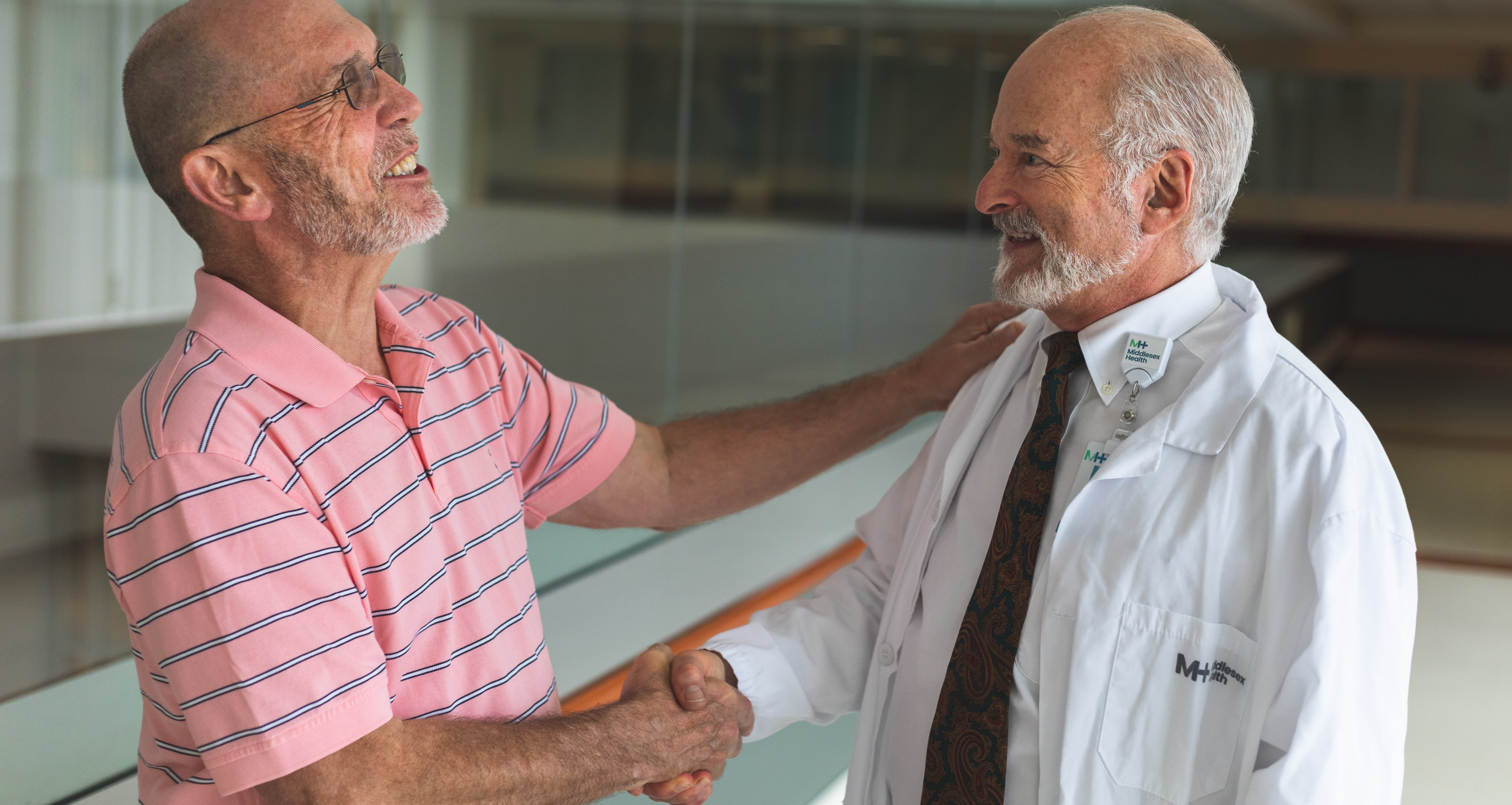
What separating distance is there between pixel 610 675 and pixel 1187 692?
2.51 m

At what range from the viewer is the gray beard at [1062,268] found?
1.77 metres

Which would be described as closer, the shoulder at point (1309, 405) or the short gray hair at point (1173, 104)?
the shoulder at point (1309, 405)

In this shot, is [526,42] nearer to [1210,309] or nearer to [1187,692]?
[1210,309]

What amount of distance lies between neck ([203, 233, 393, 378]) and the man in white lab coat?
2.29ft

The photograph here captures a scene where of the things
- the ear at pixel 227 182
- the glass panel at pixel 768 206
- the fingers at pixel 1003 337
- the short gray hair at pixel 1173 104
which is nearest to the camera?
the ear at pixel 227 182

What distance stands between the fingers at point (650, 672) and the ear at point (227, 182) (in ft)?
2.73

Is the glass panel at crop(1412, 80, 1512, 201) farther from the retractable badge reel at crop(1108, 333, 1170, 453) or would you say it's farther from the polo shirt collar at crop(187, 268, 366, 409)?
the polo shirt collar at crop(187, 268, 366, 409)

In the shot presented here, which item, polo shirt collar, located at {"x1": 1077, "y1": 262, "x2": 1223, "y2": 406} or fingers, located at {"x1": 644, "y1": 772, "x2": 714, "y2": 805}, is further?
fingers, located at {"x1": 644, "y1": 772, "x2": 714, "y2": 805}

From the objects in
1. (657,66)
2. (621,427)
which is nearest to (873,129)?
(657,66)

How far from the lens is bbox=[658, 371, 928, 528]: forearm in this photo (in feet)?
Result: 7.79

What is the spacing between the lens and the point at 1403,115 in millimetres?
14727

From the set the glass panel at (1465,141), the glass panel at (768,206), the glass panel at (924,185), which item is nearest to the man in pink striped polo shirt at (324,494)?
the glass panel at (768,206)

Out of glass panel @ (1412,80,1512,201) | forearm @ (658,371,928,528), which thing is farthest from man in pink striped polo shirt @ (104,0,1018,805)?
glass panel @ (1412,80,1512,201)

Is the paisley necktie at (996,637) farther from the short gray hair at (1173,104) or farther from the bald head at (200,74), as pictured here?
the bald head at (200,74)
